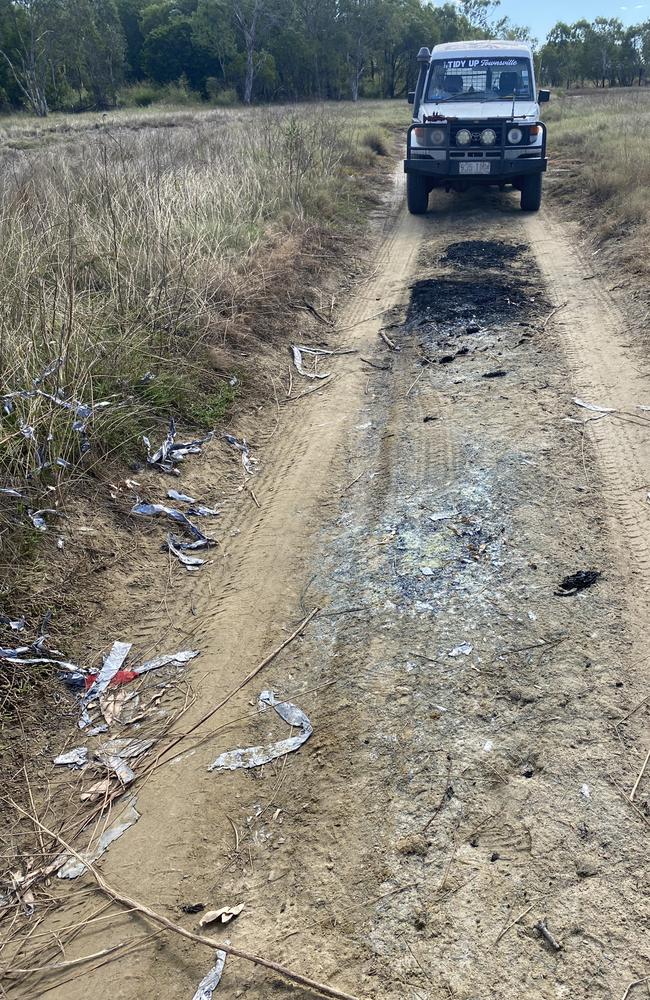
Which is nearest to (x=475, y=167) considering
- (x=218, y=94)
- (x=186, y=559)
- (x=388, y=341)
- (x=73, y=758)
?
(x=388, y=341)

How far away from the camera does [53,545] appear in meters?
3.61

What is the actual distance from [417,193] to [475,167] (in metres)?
1.29

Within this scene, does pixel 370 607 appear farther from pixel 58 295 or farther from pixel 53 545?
pixel 58 295

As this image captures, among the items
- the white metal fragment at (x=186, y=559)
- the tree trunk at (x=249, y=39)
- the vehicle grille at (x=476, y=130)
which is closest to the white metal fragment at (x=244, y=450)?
the white metal fragment at (x=186, y=559)

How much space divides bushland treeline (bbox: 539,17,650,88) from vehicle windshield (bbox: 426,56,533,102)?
55562mm

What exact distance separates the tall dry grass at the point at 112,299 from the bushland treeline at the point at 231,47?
121ft

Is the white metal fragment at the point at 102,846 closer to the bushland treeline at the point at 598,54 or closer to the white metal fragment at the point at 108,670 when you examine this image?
the white metal fragment at the point at 108,670

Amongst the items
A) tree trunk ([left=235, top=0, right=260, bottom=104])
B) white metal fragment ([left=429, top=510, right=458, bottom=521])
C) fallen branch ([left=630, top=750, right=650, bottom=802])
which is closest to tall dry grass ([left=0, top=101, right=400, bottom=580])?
white metal fragment ([left=429, top=510, right=458, bottom=521])

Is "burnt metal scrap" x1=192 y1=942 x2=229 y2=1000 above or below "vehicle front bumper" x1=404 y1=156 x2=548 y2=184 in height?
below

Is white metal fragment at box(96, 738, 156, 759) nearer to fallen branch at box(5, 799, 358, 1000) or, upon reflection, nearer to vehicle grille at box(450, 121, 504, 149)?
fallen branch at box(5, 799, 358, 1000)

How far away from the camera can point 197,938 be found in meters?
2.15

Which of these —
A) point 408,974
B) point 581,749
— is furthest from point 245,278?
point 408,974

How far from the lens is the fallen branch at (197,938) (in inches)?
78.0

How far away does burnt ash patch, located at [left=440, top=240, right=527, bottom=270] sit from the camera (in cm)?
829
